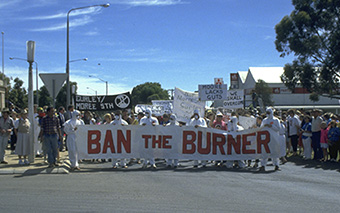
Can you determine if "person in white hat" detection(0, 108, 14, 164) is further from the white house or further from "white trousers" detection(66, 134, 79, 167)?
the white house

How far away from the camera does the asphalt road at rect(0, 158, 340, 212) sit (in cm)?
695

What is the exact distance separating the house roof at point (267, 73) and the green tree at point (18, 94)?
145ft

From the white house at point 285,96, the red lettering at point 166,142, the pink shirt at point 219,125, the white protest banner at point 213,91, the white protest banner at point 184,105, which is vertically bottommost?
the red lettering at point 166,142

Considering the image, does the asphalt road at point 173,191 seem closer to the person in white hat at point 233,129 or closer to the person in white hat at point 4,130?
the person in white hat at point 233,129

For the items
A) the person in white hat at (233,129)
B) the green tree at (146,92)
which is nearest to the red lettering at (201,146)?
the person in white hat at (233,129)

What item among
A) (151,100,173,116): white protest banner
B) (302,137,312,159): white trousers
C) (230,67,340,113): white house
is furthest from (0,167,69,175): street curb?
(230,67,340,113): white house

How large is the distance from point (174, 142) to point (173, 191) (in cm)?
504

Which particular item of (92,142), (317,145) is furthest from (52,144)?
(317,145)

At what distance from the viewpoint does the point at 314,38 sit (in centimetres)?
3572

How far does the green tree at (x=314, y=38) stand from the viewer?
35.0 meters

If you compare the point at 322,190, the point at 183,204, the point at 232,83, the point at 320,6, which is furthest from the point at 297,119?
the point at 232,83

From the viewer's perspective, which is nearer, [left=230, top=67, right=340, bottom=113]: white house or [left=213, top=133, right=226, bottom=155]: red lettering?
[left=213, top=133, right=226, bottom=155]: red lettering

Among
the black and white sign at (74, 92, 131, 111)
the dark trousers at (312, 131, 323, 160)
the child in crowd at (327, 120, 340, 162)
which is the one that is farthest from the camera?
the black and white sign at (74, 92, 131, 111)

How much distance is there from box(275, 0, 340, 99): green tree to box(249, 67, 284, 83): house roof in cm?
3531
